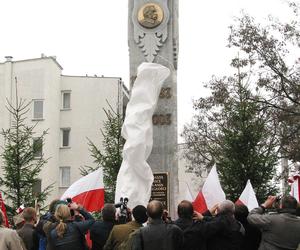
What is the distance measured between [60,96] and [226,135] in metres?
24.0

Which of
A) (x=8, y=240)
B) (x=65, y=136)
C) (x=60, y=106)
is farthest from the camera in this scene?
(x=65, y=136)

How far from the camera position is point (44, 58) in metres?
40.7

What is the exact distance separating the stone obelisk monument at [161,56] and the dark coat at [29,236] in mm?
6801

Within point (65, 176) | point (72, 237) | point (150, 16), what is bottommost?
point (72, 237)

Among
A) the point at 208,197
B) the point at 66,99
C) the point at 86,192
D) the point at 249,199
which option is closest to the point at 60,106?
the point at 66,99

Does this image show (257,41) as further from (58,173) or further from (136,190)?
(58,173)

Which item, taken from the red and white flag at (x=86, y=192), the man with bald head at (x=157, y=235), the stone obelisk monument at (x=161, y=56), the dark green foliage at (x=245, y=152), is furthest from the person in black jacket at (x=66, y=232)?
the dark green foliage at (x=245, y=152)

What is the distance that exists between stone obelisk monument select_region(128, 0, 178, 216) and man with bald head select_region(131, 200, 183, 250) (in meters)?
8.48

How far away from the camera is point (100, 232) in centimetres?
871

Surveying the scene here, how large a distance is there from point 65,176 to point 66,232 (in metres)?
34.2

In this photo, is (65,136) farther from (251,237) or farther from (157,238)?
(157,238)

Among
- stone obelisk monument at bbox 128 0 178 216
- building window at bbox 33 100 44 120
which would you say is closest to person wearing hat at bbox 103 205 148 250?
stone obelisk monument at bbox 128 0 178 216

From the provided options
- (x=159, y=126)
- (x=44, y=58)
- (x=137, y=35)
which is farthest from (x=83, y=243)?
(x=44, y=58)

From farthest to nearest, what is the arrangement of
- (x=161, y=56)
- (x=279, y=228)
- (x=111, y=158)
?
(x=111, y=158)
(x=161, y=56)
(x=279, y=228)
